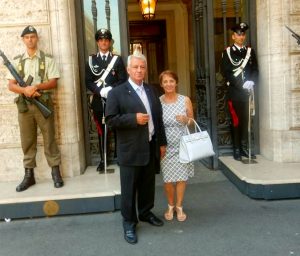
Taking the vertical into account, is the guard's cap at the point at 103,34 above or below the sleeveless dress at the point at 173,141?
above

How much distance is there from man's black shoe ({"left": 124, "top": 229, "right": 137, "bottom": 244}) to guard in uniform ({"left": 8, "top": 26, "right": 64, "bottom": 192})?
1694 millimetres

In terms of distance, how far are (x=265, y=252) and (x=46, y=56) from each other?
12.1 feet

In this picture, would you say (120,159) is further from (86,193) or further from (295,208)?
(295,208)

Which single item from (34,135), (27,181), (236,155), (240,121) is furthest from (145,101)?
(236,155)

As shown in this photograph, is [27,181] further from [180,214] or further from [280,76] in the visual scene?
[280,76]

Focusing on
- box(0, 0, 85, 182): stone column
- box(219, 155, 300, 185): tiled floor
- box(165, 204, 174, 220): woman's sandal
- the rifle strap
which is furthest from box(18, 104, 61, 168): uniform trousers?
box(219, 155, 300, 185): tiled floor

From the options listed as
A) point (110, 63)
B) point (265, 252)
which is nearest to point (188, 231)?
point (265, 252)

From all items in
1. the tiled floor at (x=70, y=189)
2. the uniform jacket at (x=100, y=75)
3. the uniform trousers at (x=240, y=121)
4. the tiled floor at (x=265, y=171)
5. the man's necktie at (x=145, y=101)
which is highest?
the uniform jacket at (x=100, y=75)

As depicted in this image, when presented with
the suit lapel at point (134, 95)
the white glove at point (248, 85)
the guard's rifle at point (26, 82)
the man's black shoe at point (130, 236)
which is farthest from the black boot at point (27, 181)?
the white glove at point (248, 85)

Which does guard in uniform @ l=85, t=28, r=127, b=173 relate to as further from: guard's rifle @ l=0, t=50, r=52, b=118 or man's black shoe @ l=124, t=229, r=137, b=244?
man's black shoe @ l=124, t=229, r=137, b=244

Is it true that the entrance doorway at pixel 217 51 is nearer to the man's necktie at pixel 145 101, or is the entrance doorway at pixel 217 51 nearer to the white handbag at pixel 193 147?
the white handbag at pixel 193 147

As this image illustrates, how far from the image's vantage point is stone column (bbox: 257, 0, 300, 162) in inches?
249

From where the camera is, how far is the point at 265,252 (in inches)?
159

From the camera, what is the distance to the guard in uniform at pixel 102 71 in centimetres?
634
